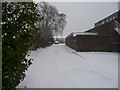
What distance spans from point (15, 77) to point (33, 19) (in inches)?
75.1

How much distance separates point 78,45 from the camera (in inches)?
1144

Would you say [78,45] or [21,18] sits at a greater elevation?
[21,18]

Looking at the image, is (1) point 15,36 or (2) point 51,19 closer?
(1) point 15,36

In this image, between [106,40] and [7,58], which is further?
[106,40]

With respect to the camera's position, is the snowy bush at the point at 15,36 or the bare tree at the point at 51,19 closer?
the snowy bush at the point at 15,36

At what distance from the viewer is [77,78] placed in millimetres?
8070

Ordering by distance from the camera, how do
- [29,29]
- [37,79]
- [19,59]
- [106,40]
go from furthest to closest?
1. [106,40]
2. [37,79]
3. [29,29]
4. [19,59]

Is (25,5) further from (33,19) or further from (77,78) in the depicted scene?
(77,78)

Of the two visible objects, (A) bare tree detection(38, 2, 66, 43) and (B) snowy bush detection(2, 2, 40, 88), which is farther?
(A) bare tree detection(38, 2, 66, 43)

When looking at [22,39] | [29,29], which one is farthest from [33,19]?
[22,39]

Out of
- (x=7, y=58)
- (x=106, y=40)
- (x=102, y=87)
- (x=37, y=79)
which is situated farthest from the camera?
(x=106, y=40)

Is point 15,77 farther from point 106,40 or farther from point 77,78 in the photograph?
point 106,40

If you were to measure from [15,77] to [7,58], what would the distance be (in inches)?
25.2

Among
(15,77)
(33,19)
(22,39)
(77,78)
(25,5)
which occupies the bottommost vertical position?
(77,78)
